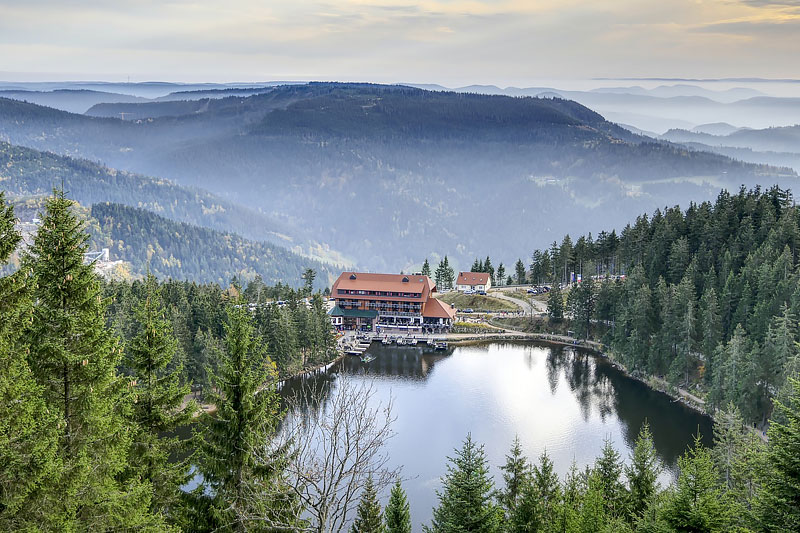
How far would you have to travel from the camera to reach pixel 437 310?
9200 centimetres

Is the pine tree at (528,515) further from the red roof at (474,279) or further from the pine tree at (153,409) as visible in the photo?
the red roof at (474,279)

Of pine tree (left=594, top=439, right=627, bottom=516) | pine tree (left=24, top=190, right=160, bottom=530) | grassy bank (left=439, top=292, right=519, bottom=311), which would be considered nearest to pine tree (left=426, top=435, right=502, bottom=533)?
pine tree (left=594, top=439, right=627, bottom=516)

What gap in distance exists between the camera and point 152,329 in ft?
55.8

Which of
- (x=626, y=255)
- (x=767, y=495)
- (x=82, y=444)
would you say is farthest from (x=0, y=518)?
(x=626, y=255)

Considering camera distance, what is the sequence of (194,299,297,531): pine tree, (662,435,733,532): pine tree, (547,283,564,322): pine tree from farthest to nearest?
(547,283,564,322): pine tree, (194,299,297,531): pine tree, (662,435,733,532): pine tree

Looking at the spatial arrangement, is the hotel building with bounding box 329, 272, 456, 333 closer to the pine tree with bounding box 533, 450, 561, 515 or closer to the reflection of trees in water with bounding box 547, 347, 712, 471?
the reflection of trees in water with bounding box 547, 347, 712, 471

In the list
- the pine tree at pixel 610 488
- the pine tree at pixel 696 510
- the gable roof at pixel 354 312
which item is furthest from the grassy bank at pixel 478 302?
the pine tree at pixel 696 510

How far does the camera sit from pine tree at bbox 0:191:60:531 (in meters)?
11.7

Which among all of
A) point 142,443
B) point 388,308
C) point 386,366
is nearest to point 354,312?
point 388,308

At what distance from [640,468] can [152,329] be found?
2064 cm

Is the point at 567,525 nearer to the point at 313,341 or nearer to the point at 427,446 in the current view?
the point at 427,446

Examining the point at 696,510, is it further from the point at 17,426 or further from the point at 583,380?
→ the point at 583,380

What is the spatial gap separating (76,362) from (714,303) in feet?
200

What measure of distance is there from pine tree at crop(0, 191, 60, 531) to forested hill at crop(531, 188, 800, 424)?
154 ft
